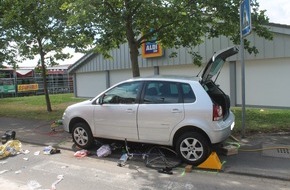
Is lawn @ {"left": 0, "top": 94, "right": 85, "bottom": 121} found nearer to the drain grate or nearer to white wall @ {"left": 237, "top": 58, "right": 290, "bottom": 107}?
the drain grate

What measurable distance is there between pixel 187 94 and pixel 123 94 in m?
1.48

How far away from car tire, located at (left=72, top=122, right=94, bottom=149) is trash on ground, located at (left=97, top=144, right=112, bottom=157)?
406 mm

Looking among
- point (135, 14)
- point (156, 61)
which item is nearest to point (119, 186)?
point (135, 14)

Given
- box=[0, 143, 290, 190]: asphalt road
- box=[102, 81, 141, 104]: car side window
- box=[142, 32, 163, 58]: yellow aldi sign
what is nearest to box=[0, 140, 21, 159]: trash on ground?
box=[0, 143, 290, 190]: asphalt road

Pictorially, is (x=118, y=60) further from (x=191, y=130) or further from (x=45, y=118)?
(x=191, y=130)

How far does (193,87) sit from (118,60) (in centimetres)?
1574

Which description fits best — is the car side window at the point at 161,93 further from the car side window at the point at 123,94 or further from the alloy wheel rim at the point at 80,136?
the alloy wheel rim at the point at 80,136

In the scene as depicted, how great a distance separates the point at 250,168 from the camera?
6.09 m

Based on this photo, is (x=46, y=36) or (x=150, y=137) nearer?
(x=150, y=137)

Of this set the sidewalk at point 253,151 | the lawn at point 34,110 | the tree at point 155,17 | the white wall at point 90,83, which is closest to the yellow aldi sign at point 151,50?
the white wall at point 90,83

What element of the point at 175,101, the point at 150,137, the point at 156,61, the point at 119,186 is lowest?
the point at 119,186

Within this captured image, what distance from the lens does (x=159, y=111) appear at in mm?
6582

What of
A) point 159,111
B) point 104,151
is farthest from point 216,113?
point 104,151

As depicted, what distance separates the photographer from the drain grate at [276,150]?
6836 millimetres
